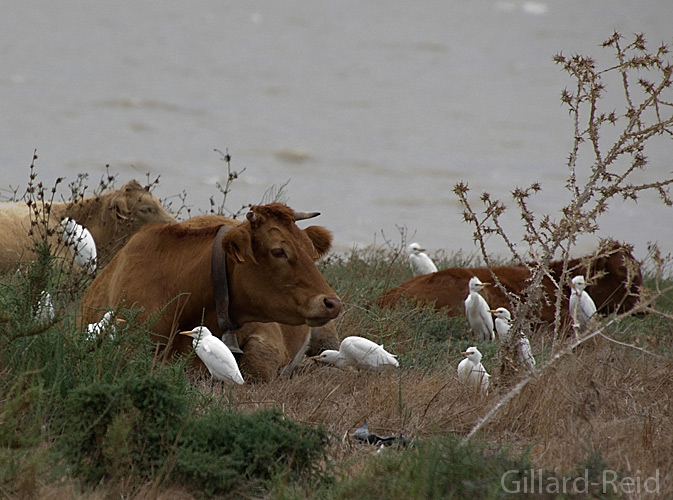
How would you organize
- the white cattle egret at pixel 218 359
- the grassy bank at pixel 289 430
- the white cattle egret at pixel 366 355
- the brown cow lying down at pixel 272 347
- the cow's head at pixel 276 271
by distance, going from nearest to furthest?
the grassy bank at pixel 289 430, the white cattle egret at pixel 218 359, the cow's head at pixel 276 271, the brown cow lying down at pixel 272 347, the white cattle egret at pixel 366 355

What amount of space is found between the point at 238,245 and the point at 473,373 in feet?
5.88

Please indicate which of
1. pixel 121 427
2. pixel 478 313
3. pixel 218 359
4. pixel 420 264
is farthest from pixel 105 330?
pixel 420 264

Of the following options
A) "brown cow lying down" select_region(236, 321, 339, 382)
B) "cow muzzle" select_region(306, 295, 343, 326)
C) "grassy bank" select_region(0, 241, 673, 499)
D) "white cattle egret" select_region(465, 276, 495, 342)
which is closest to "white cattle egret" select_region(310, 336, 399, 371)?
"grassy bank" select_region(0, 241, 673, 499)

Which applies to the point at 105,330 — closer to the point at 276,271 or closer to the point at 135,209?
the point at 276,271

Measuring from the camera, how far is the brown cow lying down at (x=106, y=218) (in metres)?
9.87

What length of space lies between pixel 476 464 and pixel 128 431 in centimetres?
155

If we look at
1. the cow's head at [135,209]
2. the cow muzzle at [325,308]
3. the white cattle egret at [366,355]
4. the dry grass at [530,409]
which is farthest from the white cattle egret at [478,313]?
the cow's head at [135,209]

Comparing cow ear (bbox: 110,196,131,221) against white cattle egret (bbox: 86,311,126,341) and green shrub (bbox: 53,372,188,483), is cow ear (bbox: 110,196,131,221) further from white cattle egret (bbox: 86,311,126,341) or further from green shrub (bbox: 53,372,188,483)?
green shrub (bbox: 53,372,188,483)

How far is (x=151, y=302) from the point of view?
6.47 m

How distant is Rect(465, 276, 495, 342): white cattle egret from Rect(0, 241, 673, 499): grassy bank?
1901mm

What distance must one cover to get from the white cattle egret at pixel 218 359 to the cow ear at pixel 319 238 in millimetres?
1244

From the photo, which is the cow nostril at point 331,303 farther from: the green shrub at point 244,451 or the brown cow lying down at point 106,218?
the brown cow lying down at point 106,218

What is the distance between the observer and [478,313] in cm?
862

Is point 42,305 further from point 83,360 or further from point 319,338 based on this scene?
point 319,338
